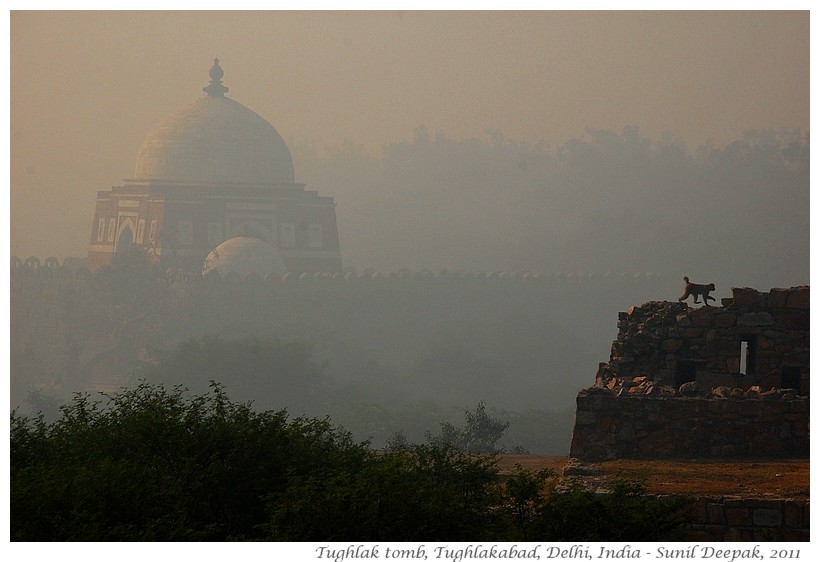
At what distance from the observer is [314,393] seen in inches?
1278

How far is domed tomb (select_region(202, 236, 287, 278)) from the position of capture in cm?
4416

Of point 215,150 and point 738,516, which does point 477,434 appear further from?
point 215,150

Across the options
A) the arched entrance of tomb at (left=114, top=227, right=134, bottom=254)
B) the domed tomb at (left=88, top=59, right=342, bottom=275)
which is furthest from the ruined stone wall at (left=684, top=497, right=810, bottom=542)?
the domed tomb at (left=88, top=59, right=342, bottom=275)

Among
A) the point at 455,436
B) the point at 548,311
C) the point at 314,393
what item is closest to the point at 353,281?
the point at 548,311

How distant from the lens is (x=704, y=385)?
12844mm

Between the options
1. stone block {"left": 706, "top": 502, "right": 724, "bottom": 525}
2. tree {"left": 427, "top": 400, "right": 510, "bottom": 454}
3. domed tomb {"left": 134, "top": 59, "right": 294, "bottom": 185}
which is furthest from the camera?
domed tomb {"left": 134, "top": 59, "right": 294, "bottom": 185}

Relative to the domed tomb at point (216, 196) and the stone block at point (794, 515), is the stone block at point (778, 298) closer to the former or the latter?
the stone block at point (794, 515)

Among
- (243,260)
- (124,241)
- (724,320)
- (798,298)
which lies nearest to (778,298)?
(798,298)

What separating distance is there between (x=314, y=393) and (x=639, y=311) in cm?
1958

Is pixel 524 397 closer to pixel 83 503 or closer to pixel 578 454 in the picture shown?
pixel 578 454

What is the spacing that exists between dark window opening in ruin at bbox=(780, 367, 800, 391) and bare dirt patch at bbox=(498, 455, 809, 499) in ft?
5.94

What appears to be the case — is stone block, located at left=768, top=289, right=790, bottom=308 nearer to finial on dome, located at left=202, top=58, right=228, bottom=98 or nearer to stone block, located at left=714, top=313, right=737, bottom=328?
stone block, located at left=714, top=313, right=737, bottom=328

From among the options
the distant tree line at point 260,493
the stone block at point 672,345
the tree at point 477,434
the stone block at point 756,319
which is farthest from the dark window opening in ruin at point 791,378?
the tree at point 477,434

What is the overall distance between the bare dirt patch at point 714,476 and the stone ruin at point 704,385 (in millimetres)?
309
